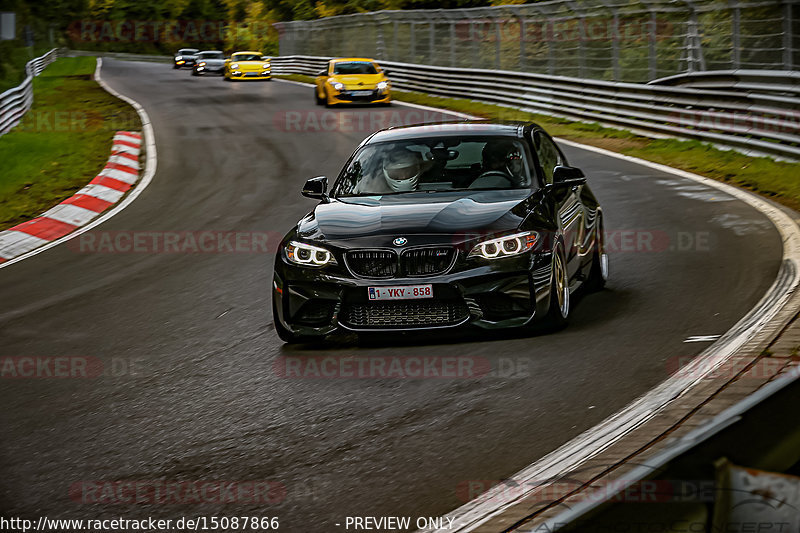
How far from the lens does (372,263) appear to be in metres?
7.45

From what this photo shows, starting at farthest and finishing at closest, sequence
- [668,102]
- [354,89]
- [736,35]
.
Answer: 1. [354,89]
2. [668,102]
3. [736,35]

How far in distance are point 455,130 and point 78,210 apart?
876 centimetres

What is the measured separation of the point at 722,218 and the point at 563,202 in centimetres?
494

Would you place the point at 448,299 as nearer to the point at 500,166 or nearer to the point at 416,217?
the point at 416,217

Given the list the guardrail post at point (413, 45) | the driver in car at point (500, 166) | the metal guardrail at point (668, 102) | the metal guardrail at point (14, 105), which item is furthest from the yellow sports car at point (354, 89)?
the driver in car at point (500, 166)

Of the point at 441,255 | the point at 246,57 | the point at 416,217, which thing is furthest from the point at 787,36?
the point at 246,57

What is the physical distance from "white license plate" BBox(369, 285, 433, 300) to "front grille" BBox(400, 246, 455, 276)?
107 millimetres

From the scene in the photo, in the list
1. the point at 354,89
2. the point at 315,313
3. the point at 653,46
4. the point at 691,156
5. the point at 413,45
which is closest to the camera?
the point at 315,313

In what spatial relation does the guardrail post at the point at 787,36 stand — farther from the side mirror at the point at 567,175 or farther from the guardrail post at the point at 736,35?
the side mirror at the point at 567,175

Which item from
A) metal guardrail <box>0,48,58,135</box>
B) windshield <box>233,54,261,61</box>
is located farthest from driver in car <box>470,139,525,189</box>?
windshield <box>233,54,261,61</box>

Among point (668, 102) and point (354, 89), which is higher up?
point (354, 89)

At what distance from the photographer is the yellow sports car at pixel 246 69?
159 ft

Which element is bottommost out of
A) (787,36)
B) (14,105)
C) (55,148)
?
(55,148)

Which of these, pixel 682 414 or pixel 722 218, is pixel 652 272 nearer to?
pixel 722 218
